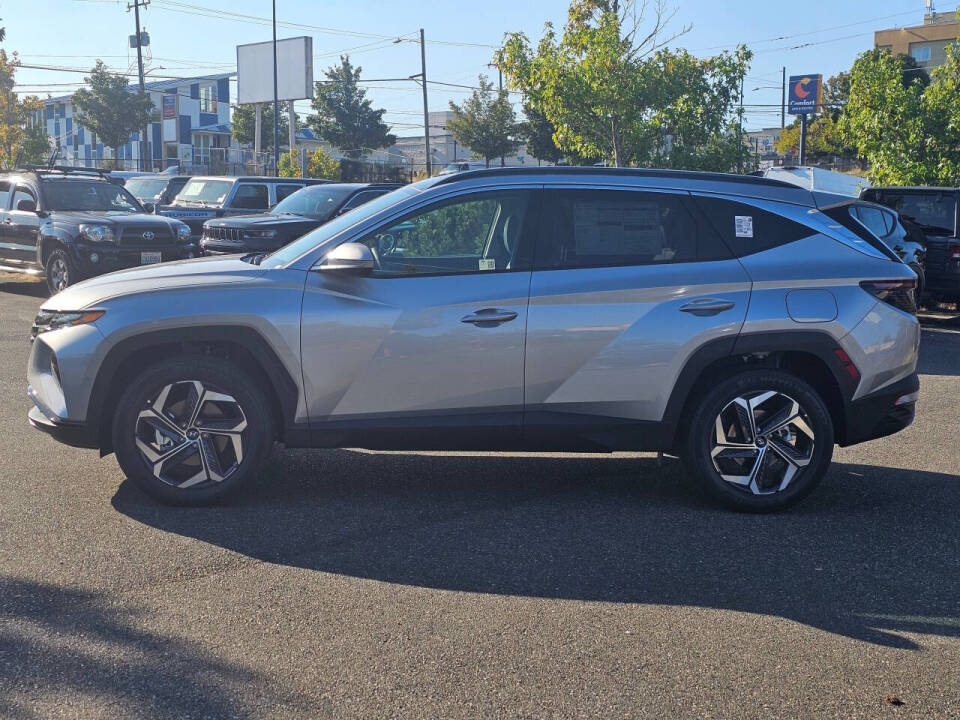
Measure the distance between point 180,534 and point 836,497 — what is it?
3627mm

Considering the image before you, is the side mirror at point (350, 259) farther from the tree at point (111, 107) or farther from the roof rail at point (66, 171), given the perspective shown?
the tree at point (111, 107)

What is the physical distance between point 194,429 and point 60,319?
3.10ft

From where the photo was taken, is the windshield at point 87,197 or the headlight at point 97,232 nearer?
the headlight at point 97,232

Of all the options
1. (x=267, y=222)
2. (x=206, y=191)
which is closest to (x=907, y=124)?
(x=267, y=222)

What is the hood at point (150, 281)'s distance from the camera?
562 cm

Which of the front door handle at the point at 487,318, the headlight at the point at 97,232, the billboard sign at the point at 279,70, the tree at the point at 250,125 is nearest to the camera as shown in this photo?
the front door handle at the point at 487,318

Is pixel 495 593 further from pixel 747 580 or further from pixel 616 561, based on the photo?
pixel 747 580

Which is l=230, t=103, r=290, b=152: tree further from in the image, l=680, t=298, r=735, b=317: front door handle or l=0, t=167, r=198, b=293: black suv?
l=680, t=298, r=735, b=317: front door handle

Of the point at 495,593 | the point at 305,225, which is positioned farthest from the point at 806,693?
the point at 305,225

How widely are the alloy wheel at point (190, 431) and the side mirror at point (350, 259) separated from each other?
0.86 metres

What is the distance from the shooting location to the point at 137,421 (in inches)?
219

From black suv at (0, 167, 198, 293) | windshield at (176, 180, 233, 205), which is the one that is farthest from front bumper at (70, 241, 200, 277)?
windshield at (176, 180, 233, 205)

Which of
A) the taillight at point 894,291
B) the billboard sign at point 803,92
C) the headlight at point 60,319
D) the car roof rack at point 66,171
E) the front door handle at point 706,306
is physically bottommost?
the headlight at point 60,319

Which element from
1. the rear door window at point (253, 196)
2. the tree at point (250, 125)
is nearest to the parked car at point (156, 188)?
the rear door window at point (253, 196)
